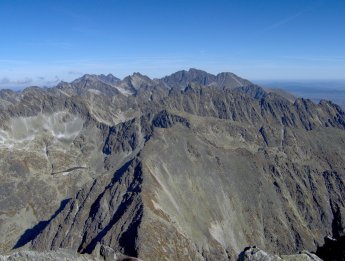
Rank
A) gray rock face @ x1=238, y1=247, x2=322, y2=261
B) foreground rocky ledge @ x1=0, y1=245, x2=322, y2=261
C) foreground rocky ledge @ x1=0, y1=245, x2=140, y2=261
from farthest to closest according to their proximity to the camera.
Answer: foreground rocky ledge @ x1=0, y1=245, x2=140, y2=261
foreground rocky ledge @ x1=0, y1=245, x2=322, y2=261
gray rock face @ x1=238, y1=247, x2=322, y2=261

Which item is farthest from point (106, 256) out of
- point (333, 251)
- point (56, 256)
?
point (333, 251)

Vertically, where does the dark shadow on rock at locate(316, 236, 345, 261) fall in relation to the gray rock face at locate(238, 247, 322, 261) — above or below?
below

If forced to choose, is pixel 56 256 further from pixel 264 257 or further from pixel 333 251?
pixel 333 251

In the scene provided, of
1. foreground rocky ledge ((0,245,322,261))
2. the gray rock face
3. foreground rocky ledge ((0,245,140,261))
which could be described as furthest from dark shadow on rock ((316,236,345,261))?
foreground rocky ledge ((0,245,140,261))

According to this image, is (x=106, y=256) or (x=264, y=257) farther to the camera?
(x=106, y=256)

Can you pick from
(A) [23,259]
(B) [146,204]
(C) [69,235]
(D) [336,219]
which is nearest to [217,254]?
(B) [146,204]

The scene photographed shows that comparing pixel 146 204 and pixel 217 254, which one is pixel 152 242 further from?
pixel 217 254

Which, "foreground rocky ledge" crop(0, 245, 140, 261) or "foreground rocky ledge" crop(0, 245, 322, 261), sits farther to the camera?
"foreground rocky ledge" crop(0, 245, 140, 261)

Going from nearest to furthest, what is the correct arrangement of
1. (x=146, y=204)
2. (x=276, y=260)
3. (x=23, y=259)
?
(x=276, y=260), (x=23, y=259), (x=146, y=204)

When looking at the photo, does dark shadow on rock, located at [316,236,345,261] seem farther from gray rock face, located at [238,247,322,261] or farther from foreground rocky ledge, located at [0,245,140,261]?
foreground rocky ledge, located at [0,245,140,261]

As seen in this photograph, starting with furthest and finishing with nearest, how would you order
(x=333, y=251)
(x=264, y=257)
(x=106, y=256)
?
(x=106, y=256) < (x=333, y=251) < (x=264, y=257)

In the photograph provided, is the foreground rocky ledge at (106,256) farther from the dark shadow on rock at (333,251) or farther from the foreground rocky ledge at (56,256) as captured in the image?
the dark shadow on rock at (333,251)
